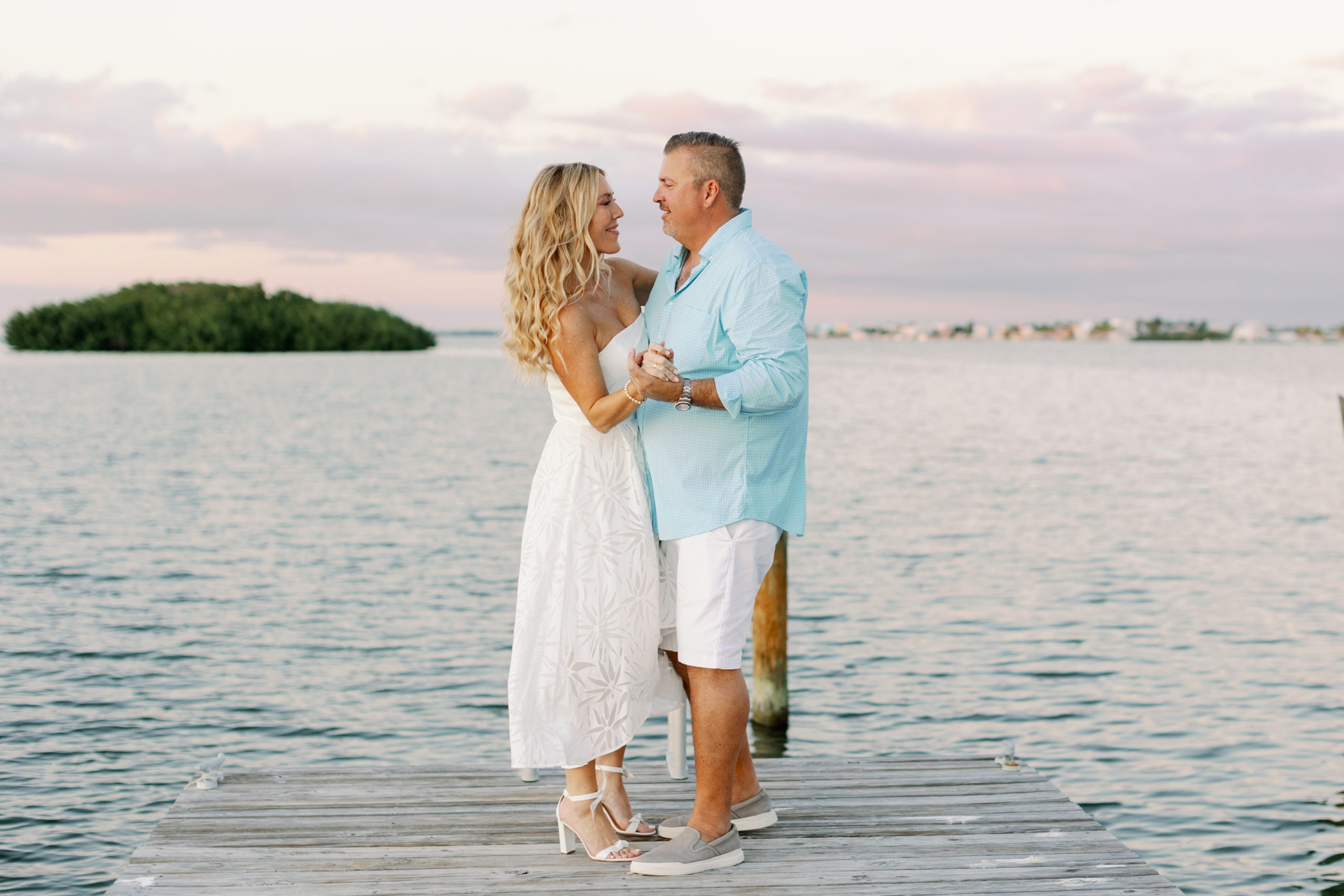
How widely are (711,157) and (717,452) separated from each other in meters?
0.96

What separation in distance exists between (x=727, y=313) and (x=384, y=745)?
20.3ft

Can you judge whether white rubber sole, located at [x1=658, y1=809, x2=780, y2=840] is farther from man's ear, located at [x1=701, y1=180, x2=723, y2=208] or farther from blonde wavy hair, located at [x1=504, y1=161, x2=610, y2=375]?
man's ear, located at [x1=701, y1=180, x2=723, y2=208]

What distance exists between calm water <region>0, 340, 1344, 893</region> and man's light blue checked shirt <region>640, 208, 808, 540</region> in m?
4.57

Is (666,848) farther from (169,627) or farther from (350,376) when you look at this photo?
(350,376)

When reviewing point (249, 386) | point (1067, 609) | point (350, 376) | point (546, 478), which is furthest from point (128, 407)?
point (546, 478)

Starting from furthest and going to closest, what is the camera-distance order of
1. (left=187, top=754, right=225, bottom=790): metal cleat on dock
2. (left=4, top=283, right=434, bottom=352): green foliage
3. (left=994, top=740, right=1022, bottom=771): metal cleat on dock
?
(left=4, top=283, right=434, bottom=352): green foliage
(left=994, top=740, right=1022, bottom=771): metal cleat on dock
(left=187, top=754, right=225, bottom=790): metal cleat on dock

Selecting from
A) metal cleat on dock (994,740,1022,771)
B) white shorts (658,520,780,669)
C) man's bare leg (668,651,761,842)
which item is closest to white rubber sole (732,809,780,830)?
man's bare leg (668,651,761,842)

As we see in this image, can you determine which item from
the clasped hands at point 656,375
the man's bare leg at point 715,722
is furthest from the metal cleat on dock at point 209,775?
the clasped hands at point 656,375

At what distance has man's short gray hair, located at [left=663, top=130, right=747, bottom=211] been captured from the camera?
12.5 ft

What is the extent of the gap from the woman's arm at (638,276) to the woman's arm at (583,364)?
1.46ft

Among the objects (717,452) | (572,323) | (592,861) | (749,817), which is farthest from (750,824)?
(572,323)

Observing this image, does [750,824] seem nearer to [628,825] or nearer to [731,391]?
[628,825]

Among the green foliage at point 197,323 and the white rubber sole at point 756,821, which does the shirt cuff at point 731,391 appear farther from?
the green foliage at point 197,323

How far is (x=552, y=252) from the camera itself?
3.83 metres
